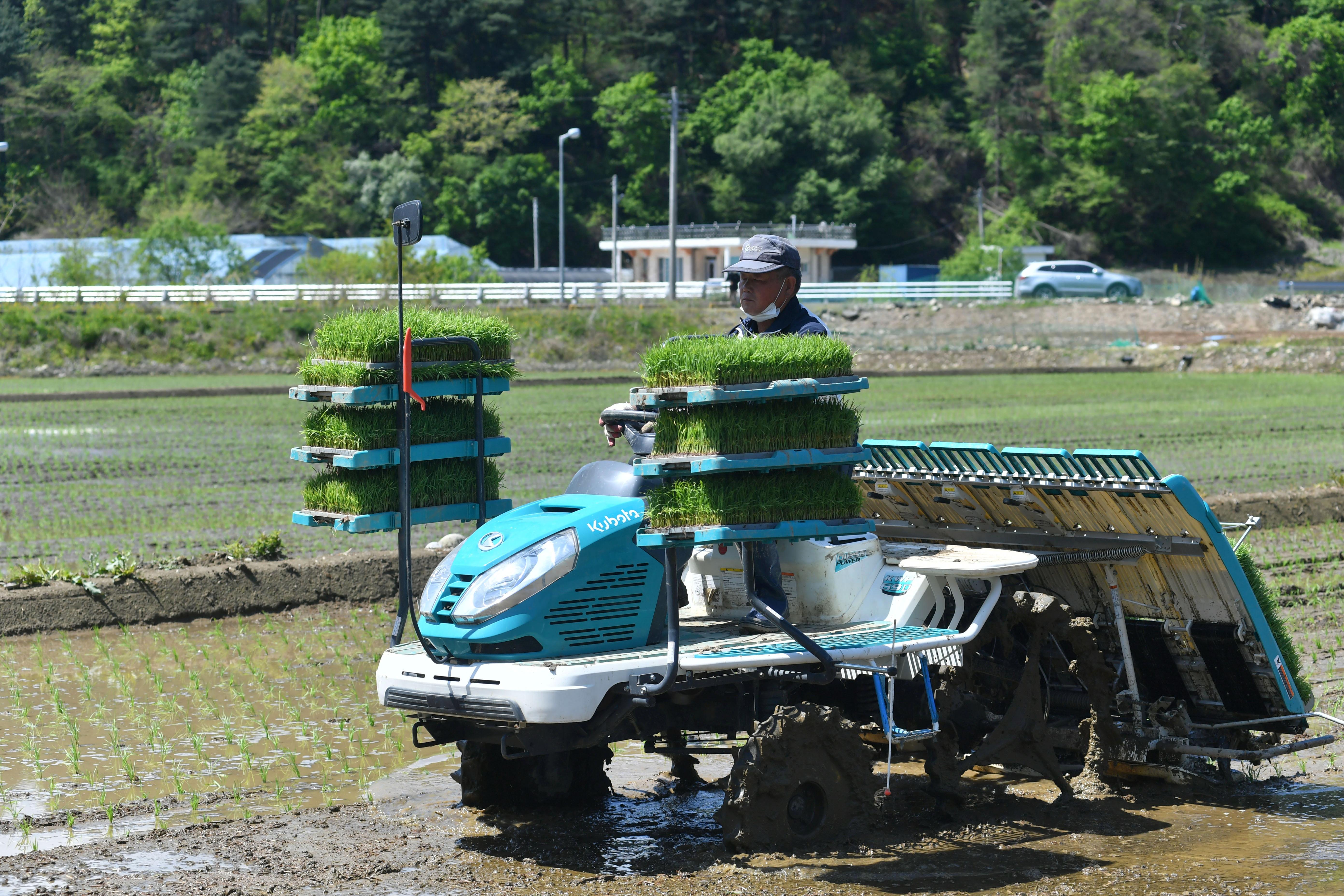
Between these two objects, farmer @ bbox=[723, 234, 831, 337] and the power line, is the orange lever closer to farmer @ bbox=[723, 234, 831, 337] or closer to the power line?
farmer @ bbox=[723, 234, 831, 337]

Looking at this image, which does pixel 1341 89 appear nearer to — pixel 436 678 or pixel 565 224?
→ pixel 565 224

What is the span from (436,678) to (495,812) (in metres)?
1.12

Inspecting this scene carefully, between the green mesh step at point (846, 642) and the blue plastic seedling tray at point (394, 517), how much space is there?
1349 mm

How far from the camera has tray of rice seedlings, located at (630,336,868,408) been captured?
5691 mm

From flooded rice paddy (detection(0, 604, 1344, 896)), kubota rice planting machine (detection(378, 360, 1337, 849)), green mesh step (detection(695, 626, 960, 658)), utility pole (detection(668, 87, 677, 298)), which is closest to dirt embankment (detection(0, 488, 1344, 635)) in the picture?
flooded rice paddy (detection(0, 604, 1344, 896))

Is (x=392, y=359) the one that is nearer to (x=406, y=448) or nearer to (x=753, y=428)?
(x=406, y=448)

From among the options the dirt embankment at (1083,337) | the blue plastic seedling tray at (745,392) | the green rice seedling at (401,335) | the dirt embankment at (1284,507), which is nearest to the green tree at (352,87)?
the dirt embankment at (1083,337)

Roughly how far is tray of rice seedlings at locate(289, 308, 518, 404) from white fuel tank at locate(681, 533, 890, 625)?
1375 mm

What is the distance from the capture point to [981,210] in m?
81.2

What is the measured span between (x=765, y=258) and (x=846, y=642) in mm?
1716

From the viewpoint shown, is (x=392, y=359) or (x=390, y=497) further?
(x=390, y=497)

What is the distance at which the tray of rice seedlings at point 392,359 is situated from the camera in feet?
21.8

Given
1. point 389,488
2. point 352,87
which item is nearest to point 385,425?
point 389,488

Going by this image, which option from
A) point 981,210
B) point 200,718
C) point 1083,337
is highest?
point 981,210
